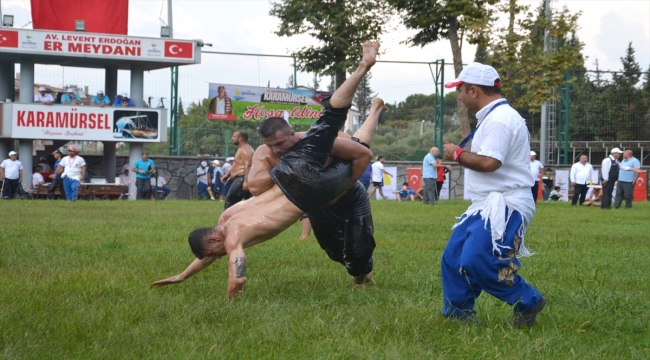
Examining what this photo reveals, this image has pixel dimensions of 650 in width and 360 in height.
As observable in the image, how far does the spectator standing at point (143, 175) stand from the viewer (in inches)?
Result: 1117

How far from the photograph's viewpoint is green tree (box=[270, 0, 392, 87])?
33.5m

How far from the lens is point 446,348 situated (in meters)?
4.86

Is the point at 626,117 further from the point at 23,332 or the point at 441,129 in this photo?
the point at 23,332

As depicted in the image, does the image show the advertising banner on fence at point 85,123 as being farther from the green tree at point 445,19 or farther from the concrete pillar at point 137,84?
the green tree at point 445,19

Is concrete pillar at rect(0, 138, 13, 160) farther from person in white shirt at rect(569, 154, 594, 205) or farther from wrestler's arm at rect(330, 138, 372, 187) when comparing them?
wrestler's arm at rect(330, 138, 372, 187)

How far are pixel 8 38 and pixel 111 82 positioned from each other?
4052 millimetres

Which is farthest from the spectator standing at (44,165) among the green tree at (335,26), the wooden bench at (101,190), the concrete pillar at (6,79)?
the green tree at (335,26)

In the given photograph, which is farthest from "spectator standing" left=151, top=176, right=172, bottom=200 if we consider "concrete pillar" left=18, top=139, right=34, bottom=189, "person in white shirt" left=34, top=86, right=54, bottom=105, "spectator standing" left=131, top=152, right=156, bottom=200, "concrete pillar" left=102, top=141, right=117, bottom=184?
"person in white shirt" left=34, top=86, right=54, bottom=105

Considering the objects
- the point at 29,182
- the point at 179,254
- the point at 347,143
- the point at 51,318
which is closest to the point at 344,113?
the point at 347,143

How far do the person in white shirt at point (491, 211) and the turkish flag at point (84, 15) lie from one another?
1118 inches

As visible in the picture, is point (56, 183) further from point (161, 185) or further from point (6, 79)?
point (6, 79)

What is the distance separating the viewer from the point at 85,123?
97.1 feet

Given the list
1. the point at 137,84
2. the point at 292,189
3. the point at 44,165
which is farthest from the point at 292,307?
the point at 44,165

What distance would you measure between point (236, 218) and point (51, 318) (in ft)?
5.78
